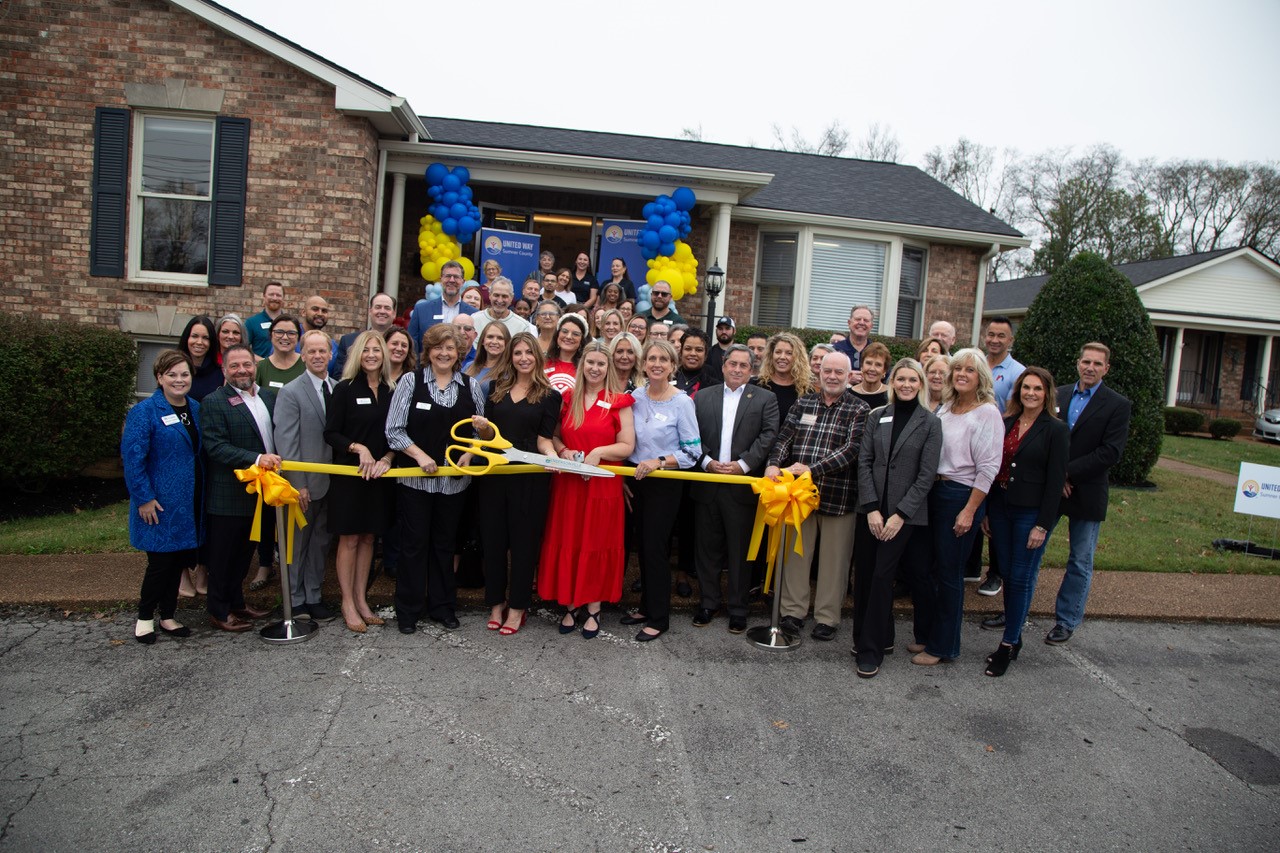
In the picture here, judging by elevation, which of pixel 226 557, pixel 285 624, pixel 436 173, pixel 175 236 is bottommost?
pixel 285 624

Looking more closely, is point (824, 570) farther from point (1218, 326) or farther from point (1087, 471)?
point (1218, 326)

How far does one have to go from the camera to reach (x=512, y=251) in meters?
12.2

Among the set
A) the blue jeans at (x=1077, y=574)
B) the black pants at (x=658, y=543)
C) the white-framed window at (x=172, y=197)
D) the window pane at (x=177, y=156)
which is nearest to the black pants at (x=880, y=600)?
the black pants at (x=658, y=543)

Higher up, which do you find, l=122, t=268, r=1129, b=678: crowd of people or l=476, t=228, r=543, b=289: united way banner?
l=476, t=228, r=543, b=289: united way banner

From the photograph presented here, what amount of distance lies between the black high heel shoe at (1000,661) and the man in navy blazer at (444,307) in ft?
17.5

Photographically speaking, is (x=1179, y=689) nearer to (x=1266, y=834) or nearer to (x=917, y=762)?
(x=1266, y=834)

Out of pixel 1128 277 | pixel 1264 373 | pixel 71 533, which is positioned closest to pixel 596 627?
pixel 71 533

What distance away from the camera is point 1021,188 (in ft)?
154

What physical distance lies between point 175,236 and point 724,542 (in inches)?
348

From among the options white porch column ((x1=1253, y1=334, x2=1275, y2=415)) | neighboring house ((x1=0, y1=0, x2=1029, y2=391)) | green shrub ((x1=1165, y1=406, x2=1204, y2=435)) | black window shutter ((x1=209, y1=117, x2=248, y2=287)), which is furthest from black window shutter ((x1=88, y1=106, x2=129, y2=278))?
white porch column ((x1=1253, y1=334, x2=1275, y2=415))

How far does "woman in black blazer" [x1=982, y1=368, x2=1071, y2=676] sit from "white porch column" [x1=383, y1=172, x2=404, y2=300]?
30.2 ft

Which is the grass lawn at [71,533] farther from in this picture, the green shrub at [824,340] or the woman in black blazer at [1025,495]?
the green shrub at [824,340]

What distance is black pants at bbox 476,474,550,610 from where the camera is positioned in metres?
5.14

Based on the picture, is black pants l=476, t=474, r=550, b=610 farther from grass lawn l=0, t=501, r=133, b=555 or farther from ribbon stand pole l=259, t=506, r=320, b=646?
grass lawn l=0, t=501, r=133, b=555
